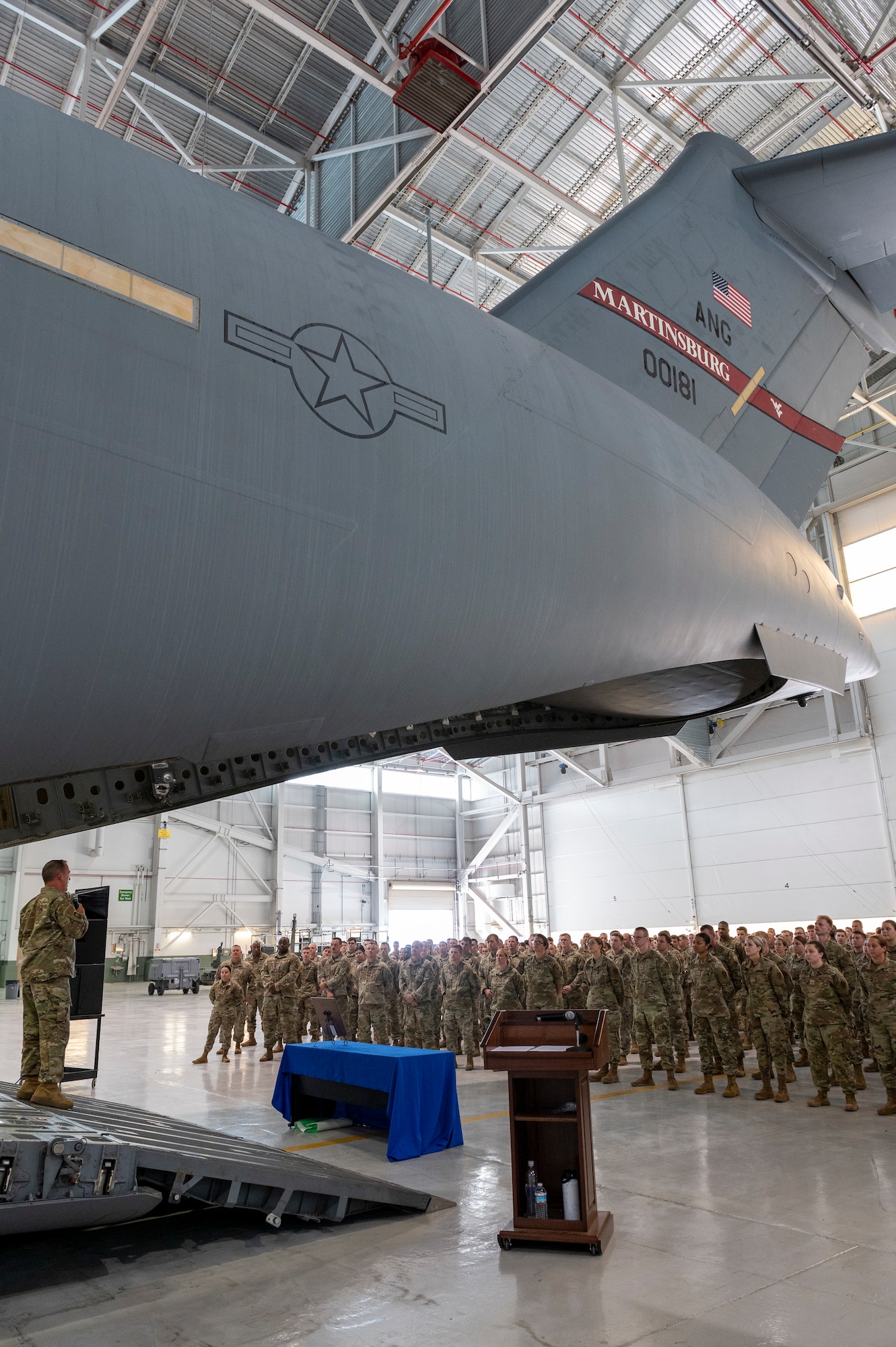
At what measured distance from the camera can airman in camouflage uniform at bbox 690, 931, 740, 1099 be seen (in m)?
9.15

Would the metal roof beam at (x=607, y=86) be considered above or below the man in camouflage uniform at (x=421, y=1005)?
above

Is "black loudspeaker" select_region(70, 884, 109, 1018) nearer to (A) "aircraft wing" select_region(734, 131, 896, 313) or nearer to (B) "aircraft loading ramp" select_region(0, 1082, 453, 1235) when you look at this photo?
(B) "aircraft loading ramp" select_region(0, 1082, 453, 1235)

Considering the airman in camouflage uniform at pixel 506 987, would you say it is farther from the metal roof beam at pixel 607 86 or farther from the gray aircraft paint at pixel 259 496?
the metal roof beam at pixel 607 86

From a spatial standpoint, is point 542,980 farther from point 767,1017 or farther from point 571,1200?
point 571,1200

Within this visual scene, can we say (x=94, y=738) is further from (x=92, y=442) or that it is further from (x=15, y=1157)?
(x=15, y=1157)

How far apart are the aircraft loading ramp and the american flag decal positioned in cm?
570

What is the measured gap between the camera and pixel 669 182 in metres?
5.36

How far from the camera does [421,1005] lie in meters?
11.5

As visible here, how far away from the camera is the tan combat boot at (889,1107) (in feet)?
25.3

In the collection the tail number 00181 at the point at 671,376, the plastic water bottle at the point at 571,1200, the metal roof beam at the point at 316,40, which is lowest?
the plastic water bottle at the point at 571,1200

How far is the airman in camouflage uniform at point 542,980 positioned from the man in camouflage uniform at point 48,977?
5985 millimetres

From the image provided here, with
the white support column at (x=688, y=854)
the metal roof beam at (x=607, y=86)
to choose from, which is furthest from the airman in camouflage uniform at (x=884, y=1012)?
the white support column at (x=688, y=854)

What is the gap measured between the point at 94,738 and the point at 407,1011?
413 inches

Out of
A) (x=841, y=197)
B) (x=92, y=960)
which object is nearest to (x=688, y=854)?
(x=92, y=960)
